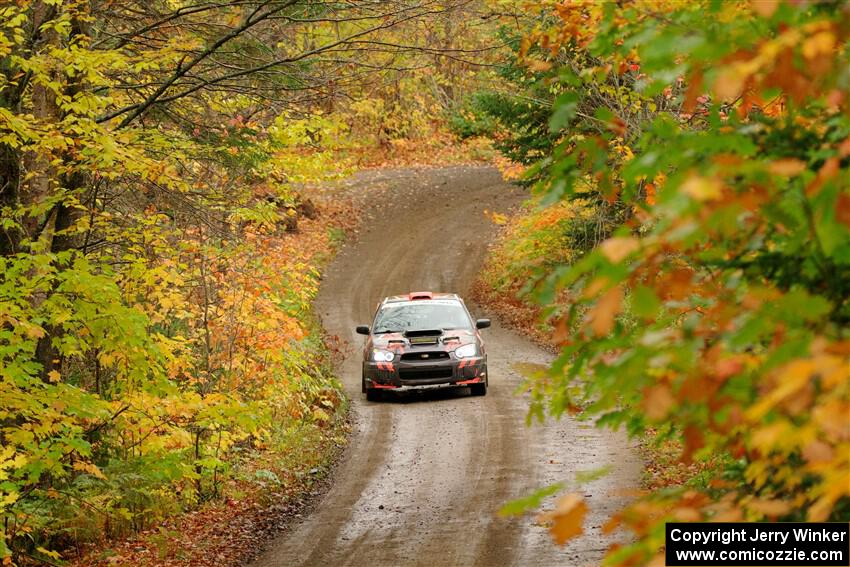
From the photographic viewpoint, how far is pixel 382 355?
16.4 m

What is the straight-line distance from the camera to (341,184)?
128ft

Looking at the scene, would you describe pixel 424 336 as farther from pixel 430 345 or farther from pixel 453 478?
pixel 453 478

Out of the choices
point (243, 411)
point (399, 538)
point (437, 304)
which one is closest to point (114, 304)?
point (243, 411)

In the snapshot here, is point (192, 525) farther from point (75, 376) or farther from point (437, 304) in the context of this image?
point (437, 304)

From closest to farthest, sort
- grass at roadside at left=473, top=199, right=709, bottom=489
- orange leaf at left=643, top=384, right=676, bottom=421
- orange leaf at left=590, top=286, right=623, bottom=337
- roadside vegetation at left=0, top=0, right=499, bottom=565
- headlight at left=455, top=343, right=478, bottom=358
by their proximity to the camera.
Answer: orange leaf at left=590, top=286, right=623, bottom=337 → orange leaf at left=643, top=384, right=676, bottom=421 → roadside vegetation at left=0, top=0, right=499, bottom=565 → headlight at left=455, top=343, right=478, bottom=358 → grass at roadside at left=473, top=199, right=709, bottom=489

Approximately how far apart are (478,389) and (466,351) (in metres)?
0.96

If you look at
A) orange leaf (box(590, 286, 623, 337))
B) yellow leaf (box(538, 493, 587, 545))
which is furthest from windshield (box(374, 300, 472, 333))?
orange leaf (box(590, 286, 623, 337))

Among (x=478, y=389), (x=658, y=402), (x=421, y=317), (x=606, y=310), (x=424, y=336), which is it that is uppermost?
(x=606, y=310)

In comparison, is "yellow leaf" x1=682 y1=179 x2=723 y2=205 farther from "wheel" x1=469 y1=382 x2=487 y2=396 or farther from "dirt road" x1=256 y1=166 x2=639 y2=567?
"wheel" x1=469 y1=382 x2=487 y2=396

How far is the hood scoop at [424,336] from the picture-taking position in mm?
16219

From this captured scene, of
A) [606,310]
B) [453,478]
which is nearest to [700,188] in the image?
[606,310]

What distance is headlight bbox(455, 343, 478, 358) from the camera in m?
16.0

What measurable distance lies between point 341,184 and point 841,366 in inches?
1467

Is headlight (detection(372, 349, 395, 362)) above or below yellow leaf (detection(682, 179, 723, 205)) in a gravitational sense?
below
